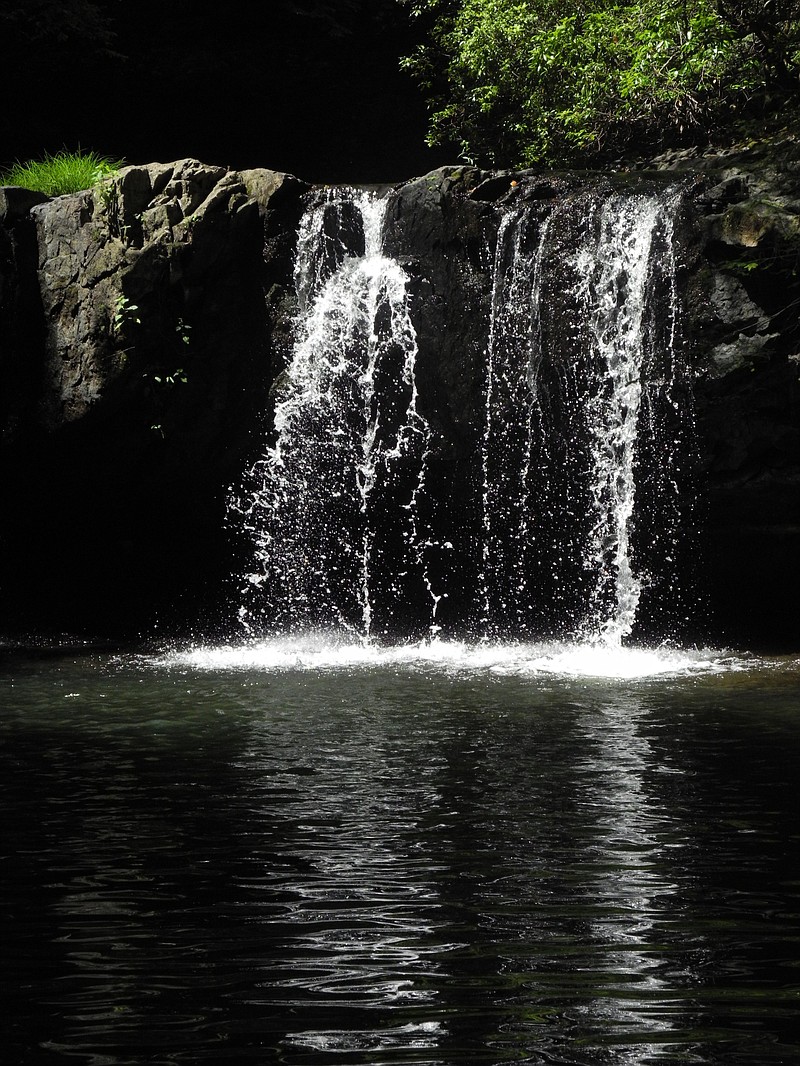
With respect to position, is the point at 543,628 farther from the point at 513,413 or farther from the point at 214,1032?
the point at 214,1032

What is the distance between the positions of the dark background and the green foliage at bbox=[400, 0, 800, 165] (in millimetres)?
2516

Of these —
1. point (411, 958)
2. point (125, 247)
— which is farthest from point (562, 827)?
point (125, 247)

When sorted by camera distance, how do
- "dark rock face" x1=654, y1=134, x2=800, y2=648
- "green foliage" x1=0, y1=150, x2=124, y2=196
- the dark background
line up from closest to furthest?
"dark rock face" x1=654, y1=134, x2=800, y2=648 → "green foliage" x1=0, y1=150, x2=124, y2=196 → the dark background

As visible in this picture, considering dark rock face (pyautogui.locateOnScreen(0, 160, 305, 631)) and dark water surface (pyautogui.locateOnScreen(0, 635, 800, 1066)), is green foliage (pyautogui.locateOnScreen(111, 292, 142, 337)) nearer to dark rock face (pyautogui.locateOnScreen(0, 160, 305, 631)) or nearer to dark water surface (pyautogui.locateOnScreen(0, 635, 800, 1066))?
dark rock face (pyautogui.locateOnScreen(0, 160, 305, 631))

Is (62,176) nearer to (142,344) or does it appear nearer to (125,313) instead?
(125,313)

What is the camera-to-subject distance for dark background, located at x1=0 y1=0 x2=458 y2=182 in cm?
1858

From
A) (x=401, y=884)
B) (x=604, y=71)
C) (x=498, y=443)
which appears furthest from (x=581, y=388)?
(x=401, y=884)

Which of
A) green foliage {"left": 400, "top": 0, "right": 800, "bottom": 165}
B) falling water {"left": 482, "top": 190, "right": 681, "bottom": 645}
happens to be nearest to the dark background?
green foliage {"left": 400, "top": 0, "right": 800, "bottom": 165}

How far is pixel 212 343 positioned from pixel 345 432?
1839 mm

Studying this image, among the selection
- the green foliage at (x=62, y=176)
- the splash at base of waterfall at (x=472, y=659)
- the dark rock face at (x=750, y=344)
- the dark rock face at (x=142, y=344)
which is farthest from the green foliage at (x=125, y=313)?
the dark rock face at (x=750, y=344)

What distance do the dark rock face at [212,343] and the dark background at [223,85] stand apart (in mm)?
5939

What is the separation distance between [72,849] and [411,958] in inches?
73.4

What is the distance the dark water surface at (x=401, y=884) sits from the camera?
297 centimetres

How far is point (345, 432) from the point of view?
1362cm
